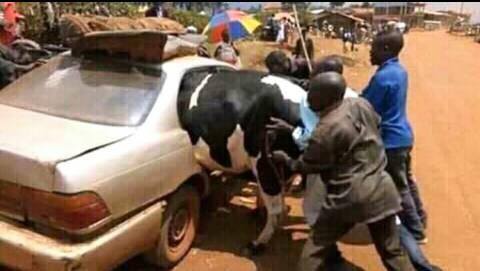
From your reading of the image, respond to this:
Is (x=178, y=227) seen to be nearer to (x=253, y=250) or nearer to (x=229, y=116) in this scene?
(x=253, y=250)

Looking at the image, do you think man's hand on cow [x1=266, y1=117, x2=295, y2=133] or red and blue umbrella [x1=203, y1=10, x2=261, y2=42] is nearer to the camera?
man's hand on cow [x1=266, y1=117, x2=295, y2=133]

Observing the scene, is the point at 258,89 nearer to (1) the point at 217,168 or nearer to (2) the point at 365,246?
(1) the point at 217,168

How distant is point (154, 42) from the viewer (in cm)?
443

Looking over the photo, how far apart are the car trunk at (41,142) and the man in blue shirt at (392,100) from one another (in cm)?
194

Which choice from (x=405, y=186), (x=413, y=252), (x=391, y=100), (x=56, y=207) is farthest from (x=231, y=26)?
(x=56, y=207)

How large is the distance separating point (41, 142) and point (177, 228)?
4.64 ft

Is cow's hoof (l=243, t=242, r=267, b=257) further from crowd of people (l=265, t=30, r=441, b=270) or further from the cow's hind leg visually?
crowd of people (l=265, t=30, r=441, b=270)

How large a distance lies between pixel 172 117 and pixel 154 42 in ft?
2.00

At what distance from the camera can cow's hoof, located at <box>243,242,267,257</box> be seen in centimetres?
482

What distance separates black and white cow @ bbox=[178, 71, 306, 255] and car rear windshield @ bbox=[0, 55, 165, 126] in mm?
336

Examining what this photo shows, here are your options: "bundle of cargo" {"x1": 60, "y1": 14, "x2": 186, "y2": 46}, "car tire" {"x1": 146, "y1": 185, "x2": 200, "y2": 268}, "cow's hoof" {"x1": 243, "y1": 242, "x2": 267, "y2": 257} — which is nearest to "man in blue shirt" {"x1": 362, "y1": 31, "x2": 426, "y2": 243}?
"cow's hoof" {"x1": 243, "y1": 242, "x2": 267, "y2": 257}

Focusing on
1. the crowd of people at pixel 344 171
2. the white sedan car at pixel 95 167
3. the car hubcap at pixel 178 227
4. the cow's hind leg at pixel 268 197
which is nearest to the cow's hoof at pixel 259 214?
the cow's hind leg at pixel 268 197

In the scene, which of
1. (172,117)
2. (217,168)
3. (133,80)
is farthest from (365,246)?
(133,80)

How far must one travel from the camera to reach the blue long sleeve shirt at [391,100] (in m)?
4.49
